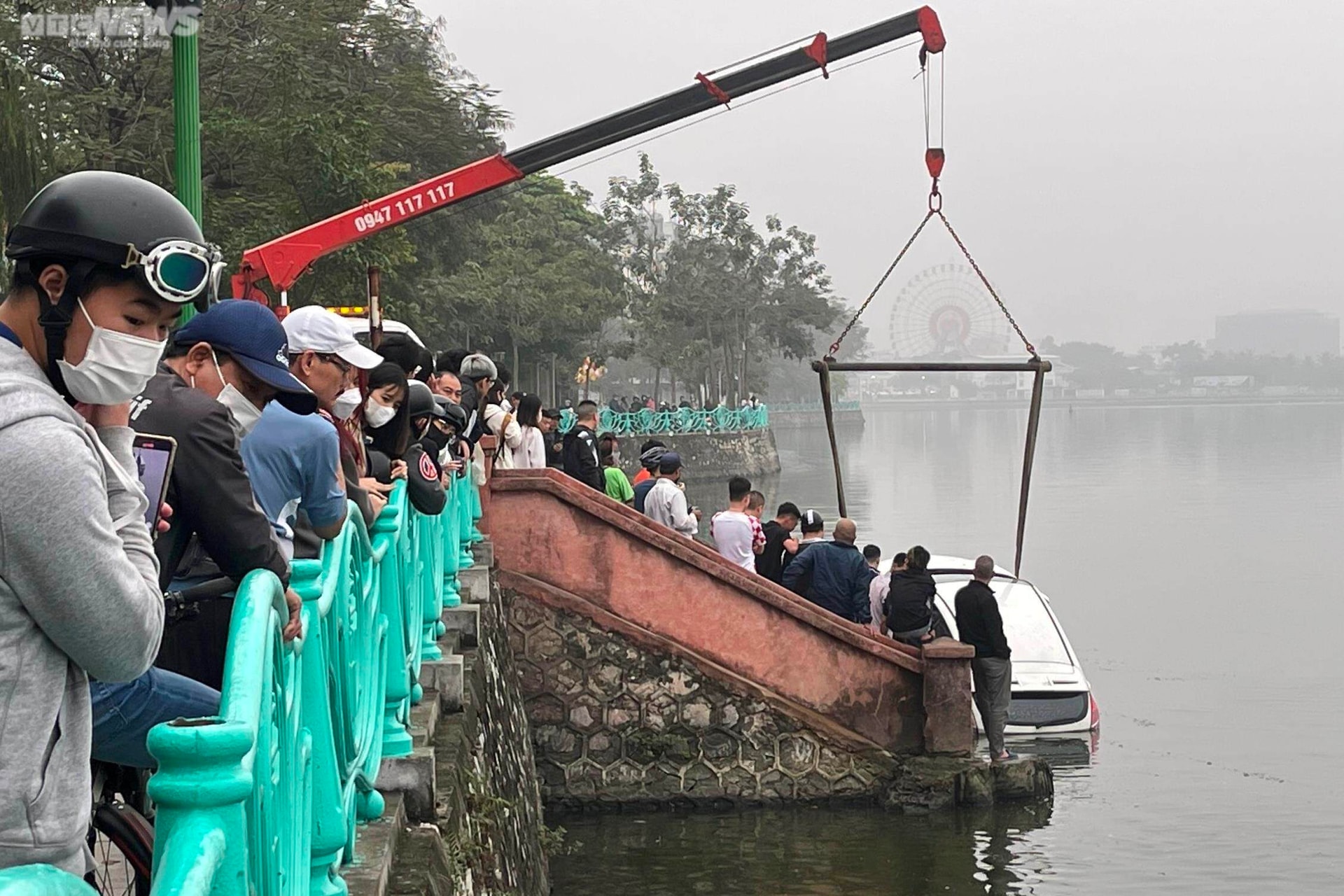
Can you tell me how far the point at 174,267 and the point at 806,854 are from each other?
1052 cm

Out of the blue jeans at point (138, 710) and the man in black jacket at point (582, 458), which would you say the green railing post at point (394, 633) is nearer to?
the blue jeans at point (138, 710)

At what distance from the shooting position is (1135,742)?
19.2 metres

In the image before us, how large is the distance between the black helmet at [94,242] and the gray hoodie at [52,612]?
0.16 metres

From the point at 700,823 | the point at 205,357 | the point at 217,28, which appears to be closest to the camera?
the point at 205,357

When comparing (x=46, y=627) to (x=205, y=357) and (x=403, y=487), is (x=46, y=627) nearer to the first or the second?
(x=205, y=357)

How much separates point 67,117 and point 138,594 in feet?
71.0

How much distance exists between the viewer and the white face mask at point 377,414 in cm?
626

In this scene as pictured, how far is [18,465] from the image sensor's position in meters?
1.99

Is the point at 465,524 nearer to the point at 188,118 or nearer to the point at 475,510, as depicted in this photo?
the point at 475,510

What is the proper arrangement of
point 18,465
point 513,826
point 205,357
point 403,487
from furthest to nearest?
1. point 513,826
2. point 403,487
3. point 205,357
4. point 18,465

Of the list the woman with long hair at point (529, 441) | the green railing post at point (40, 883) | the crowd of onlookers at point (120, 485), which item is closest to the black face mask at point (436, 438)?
the crowd of onlookers at point (120, 485)

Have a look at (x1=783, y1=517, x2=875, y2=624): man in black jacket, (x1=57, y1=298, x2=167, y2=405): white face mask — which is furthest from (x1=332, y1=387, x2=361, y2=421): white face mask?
(x1=783, y1=517, x2=875, y2=624): man in black jacket

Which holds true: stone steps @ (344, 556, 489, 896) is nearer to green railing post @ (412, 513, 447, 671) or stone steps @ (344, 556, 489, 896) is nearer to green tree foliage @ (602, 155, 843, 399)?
green railing post @ (412, 513, 447, 671)

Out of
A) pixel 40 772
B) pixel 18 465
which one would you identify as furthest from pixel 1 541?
pixel 40 772
